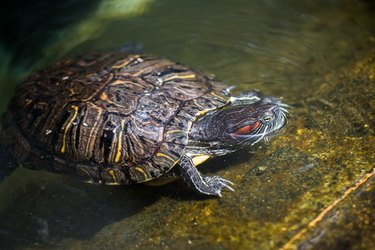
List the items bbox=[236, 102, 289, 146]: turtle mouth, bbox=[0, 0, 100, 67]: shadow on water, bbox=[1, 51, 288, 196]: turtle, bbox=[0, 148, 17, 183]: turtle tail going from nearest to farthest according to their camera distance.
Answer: bbox=[1, 51, 288, 196]: turtle → bbox=[236, 102, 289, 146]: turtle mouth → bbox=[0, 148, 17, 183]: turtle tail → bbox=[0, 0, 100, 67]: shadow on water

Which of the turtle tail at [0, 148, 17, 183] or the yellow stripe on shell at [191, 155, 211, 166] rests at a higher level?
the yellow stripe on shell at [191, 155, 211, 166]

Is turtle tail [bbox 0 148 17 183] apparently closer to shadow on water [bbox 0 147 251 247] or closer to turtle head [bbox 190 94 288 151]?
shadow on water [bbox 0 147 251 247]

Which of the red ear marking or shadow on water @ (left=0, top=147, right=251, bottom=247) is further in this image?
shadow on water @ (left=0, top=147, right=251, bottom=247)

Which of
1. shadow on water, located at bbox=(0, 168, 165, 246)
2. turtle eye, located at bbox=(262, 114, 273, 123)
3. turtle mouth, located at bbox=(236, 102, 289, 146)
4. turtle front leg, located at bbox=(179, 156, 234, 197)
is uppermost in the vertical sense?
turtle eye, located at bbox=(262, 114, 273, 123)

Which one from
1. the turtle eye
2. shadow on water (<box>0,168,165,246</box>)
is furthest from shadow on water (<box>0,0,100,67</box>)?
the turtle eye

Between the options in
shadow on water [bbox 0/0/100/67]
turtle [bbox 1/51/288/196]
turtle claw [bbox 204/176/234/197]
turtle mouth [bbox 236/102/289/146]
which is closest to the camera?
turtle claw [bbox 204/176/234/197]

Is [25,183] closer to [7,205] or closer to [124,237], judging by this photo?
[7,205]

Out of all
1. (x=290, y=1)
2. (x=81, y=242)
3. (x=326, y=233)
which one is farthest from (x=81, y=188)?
(x=290, y=1)

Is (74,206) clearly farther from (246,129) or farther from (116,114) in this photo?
(246,129)
